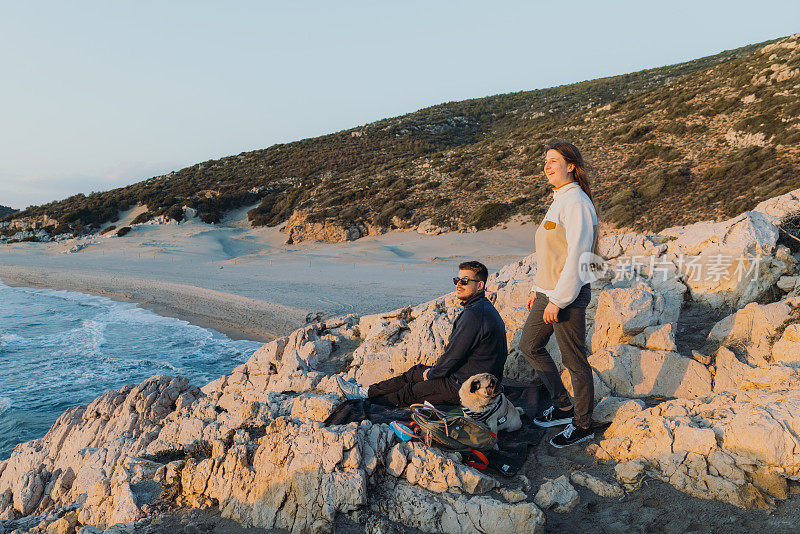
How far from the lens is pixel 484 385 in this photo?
12.7 ft

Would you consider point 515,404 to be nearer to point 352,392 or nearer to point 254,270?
point 352,392

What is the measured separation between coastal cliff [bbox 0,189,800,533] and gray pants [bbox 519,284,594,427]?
1.29ft

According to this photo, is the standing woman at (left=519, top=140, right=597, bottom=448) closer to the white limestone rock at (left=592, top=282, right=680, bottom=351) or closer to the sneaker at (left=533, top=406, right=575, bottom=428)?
the sneaker at (left=533, top=406, right=575, bottom=428)

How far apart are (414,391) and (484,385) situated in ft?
→ 2.56

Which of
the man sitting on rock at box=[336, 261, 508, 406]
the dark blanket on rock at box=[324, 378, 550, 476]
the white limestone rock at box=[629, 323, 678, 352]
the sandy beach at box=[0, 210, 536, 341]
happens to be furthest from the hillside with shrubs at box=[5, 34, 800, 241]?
the man sitting on rock at box=[336, 261, 508, 406]

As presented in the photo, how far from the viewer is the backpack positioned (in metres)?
3.67

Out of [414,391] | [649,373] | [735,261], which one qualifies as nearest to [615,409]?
[649,373]

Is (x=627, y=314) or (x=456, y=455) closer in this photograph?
(x=456, y=455)

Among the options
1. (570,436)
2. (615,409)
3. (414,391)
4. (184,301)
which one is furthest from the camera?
(184,301)

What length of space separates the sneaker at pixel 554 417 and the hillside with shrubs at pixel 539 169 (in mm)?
19741

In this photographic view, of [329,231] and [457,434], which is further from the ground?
[457,434]

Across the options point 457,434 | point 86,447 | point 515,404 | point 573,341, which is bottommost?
point 86,447

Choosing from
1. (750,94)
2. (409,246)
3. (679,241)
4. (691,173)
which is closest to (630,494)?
(679,241)

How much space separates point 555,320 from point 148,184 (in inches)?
2345
